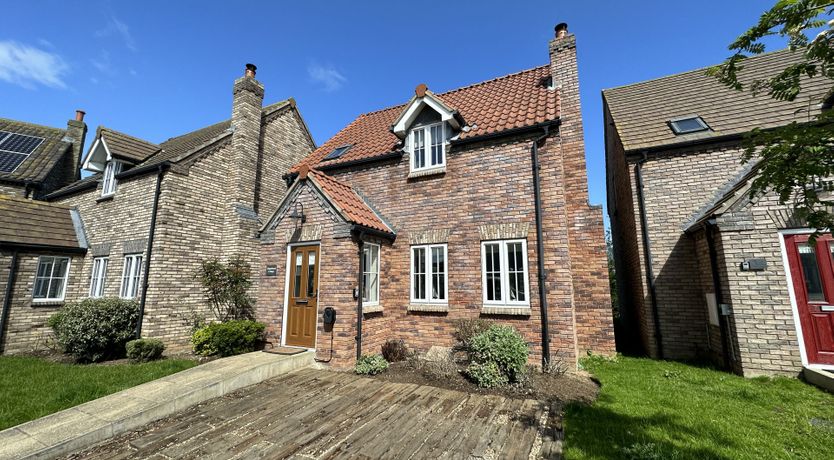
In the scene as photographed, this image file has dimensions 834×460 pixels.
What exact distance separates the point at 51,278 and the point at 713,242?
21.5 m

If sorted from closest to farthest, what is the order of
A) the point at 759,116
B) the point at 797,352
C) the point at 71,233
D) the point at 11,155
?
the point at 797,352 → the point at 759,116 → the point at 71,233 → the point at 11,155

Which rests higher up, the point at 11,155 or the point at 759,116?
the point at 11,155

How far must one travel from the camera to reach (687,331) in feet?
29.3

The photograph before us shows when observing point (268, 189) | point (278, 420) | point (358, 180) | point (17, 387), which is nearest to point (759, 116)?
point (358, 180)

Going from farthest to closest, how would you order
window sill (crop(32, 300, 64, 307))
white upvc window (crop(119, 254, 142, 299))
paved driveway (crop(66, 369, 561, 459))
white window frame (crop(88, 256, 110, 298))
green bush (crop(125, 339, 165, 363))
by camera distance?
white window frame (crop(88, 256, 110, 298))
window sill (crop(32, 300, 64, 307))
white upvc window (crop(119, 254, 142, 299))
green bush (crop(125, 339, 165, 363))
paved driveway (crop(66, 369, 561, 459))

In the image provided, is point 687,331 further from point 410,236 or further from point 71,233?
point 71,233

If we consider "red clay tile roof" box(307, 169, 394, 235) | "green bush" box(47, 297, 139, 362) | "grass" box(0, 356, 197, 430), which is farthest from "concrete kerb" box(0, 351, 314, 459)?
"green bush" box(47, 297, 139, 362)

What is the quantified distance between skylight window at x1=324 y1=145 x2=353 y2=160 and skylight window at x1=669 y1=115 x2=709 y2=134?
35.4ft

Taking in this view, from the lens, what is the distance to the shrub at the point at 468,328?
8346 millimetres

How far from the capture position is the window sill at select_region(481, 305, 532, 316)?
820 centimetres

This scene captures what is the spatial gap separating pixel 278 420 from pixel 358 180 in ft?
24.6

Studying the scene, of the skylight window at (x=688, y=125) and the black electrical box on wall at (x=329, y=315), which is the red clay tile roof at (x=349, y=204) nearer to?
the black electrical box on wall at (x=329, y=315)

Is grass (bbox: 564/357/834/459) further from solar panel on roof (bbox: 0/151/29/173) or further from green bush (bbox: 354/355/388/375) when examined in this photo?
solar panel on roof (bbox: 0/151/29/173)

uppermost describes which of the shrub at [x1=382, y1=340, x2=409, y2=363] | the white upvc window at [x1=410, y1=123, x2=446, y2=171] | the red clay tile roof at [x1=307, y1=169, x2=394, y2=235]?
the white upvc window at [x1=410, y1=123, x2=446, y2=171]
